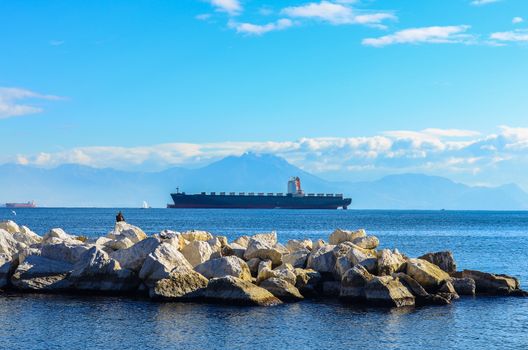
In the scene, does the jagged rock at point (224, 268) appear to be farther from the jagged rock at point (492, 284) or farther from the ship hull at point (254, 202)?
the ship hull at point (254, 202)

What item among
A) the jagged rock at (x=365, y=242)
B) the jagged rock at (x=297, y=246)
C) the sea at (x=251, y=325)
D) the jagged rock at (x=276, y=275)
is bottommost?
the sea at (x=251, y=325)

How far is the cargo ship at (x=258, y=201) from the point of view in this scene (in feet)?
555

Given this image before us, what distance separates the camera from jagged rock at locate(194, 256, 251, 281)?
25.0 metres

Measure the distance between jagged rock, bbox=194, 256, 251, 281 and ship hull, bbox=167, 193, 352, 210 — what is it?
14192 centimetres

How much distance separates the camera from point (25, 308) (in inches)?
894

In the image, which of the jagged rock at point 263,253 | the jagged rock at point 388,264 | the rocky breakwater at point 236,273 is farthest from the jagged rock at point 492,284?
the jagged rock at point 263,253

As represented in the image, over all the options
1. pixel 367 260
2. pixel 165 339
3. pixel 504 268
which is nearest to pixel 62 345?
pixel 165 339

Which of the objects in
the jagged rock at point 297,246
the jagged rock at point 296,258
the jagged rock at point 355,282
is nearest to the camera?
the jagged rock at point 355,282

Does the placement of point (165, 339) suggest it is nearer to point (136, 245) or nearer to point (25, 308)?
point (25, 308)

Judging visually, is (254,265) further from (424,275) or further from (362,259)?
(424,275)

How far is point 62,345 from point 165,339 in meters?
2.45

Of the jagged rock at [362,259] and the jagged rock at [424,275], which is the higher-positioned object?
the jagged rock at [362,259]

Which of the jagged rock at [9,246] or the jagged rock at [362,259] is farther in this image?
the jagged rock at [9,246]

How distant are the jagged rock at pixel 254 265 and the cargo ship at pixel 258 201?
14018 centimetres
